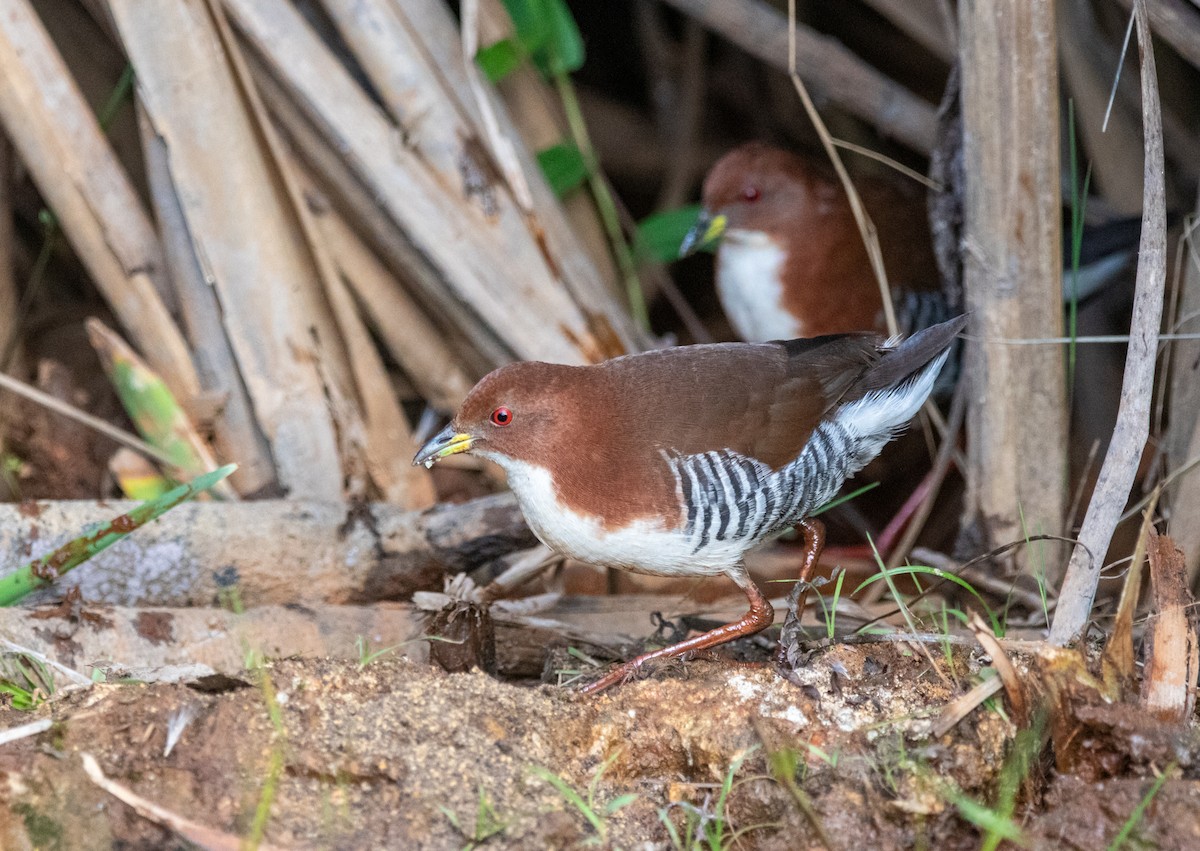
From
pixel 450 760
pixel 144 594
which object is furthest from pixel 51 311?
pixel 450 760

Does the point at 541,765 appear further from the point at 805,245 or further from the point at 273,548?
the point at 805,245

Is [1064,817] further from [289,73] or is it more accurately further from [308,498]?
[289,73]

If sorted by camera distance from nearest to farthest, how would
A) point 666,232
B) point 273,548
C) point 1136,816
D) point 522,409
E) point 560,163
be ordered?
1. point 1136,816
2. point 522,409
3. point 273,548
4. point 560,163
5. point 666,232

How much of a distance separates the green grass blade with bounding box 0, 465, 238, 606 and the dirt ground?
0.31m

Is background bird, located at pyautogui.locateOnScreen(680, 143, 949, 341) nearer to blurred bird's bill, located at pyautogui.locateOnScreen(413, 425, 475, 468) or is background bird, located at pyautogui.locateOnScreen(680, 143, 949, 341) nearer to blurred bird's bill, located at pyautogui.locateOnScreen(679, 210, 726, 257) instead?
blurred bird's bill, located at pyautogui.locateOnScreen(679, 210, 726, 257)

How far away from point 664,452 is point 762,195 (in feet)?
6.45

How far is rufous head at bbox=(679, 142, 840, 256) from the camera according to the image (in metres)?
4.48

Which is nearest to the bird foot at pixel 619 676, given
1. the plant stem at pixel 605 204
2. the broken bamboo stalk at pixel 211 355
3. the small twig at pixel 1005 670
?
the small twig at pixel 1005 670

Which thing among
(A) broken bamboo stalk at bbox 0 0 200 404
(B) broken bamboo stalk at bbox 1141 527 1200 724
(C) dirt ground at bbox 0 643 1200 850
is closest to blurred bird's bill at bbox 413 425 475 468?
(C) dirt ground at bbox 0 643 1200 850

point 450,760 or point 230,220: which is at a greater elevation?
point 230,220

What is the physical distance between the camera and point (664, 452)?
9.21 ft

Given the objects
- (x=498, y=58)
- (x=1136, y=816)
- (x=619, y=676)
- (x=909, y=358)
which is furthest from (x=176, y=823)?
(x=498, y=58)

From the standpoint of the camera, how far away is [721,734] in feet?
7.52

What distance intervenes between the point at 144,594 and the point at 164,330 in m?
1.02
